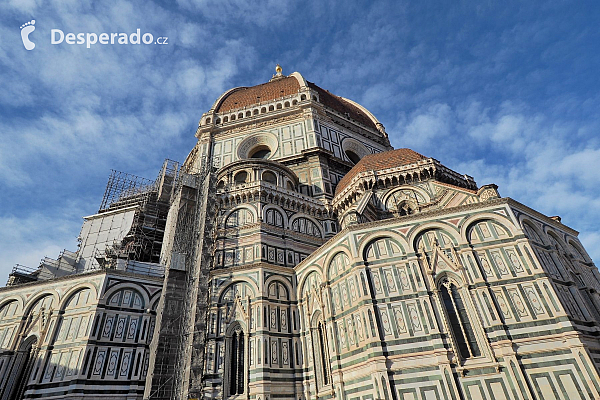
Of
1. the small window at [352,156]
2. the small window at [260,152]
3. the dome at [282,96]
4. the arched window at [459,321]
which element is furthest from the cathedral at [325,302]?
the dome at [282,96]

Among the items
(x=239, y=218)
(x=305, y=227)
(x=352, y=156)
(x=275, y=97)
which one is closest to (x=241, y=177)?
(x=239, y=218)

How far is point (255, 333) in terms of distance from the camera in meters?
15.3

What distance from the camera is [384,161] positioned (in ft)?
70.2

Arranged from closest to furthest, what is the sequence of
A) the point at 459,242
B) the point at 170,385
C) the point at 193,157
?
the point at 459,242 → the point at 170,385 → the point at 193,157

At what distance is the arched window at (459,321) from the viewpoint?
11758mm

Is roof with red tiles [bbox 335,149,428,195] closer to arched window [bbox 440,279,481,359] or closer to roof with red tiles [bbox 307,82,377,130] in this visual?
arched window [bbox 440,279,481,359]

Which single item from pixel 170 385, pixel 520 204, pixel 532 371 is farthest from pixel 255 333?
pixel 520 204

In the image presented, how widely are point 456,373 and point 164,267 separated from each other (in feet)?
48.2

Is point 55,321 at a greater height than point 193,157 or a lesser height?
lesser

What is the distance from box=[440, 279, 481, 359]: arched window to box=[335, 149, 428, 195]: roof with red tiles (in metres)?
9.12

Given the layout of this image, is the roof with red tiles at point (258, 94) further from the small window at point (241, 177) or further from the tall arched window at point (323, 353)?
the tall arched window at point (323, 353)

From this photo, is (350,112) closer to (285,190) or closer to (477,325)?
(285,190)

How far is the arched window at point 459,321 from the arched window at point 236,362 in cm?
839

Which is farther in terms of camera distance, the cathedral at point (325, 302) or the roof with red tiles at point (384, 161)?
the roof with red tiles at point (384, 161)
